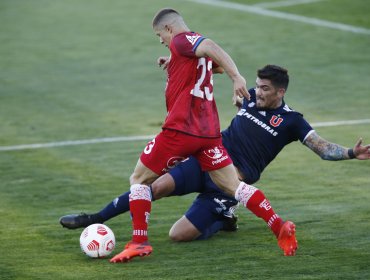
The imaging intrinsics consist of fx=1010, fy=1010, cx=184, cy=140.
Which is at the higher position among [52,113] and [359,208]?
[52,113]

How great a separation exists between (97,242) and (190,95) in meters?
1.59

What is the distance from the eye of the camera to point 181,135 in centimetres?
920

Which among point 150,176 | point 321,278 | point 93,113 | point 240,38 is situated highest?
point 240,38

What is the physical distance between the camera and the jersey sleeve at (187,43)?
8922 millimetres

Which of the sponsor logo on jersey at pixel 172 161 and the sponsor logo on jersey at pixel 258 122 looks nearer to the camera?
the sponsor logo on jersey at pixel 172 161

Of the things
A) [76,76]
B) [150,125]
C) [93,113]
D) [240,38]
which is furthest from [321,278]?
[240,38]

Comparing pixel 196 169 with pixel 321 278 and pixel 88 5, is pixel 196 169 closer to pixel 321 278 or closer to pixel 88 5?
pixel 321 278

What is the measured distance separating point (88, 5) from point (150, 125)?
10721 mm

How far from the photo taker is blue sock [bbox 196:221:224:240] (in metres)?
10.1

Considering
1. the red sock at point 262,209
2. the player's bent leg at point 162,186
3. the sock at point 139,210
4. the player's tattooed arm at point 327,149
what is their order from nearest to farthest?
the red sock at point 262,209 < the sock at point 139,210 < the player's tattooed arm at point 327,149 < the player's bent leg at point 162,186

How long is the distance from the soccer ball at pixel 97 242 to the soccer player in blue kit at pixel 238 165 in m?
0.71

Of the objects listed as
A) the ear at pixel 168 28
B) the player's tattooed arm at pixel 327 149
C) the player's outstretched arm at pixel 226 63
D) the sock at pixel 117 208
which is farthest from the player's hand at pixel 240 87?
the sock at pixel 117 208

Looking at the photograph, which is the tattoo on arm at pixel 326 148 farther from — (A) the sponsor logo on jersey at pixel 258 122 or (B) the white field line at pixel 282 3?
(B) the white field line at pixel 282 3

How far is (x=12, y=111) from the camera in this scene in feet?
55.8
